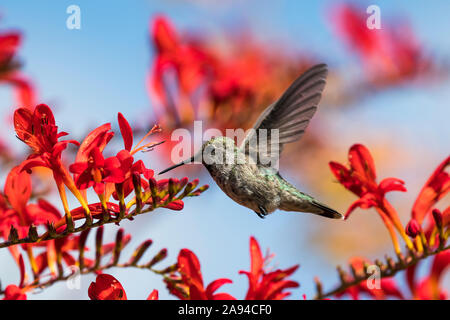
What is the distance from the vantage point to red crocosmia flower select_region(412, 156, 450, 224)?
2.11 m

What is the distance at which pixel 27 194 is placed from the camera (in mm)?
1982

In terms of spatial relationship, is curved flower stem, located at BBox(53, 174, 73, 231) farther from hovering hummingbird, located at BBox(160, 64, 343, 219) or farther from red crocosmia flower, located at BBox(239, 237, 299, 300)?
red crocosmia flower, located at BBox(239, 237, 299, 300)

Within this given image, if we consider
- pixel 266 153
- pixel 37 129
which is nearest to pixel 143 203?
pixel 37 129

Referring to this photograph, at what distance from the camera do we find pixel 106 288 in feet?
5.93

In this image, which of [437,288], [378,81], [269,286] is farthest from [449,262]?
[378,81]

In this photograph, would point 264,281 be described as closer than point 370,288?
Yes

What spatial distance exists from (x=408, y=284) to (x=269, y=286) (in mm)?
784

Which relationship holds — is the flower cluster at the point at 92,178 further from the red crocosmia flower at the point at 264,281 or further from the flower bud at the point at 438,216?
the flower bud at the point at 438,216

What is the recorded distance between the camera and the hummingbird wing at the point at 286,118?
212 centimetres

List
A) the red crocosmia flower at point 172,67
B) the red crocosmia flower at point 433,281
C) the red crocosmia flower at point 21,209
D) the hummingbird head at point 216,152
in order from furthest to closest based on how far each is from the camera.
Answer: the red crocosmia flower at point 172,67, the red crocosmia flower at point 433,281, the hummingbird head at point 216,152, the red crocosmia flower at point 21,209

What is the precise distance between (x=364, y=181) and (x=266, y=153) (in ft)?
1.43

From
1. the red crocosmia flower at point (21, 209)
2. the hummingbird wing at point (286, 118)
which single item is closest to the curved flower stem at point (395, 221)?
the hummingbird wing at point (286, 118)

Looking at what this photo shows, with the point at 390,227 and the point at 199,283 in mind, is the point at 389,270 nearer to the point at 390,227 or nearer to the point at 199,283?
the point at 390,227

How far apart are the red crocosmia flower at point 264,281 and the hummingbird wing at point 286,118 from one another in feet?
1.42
